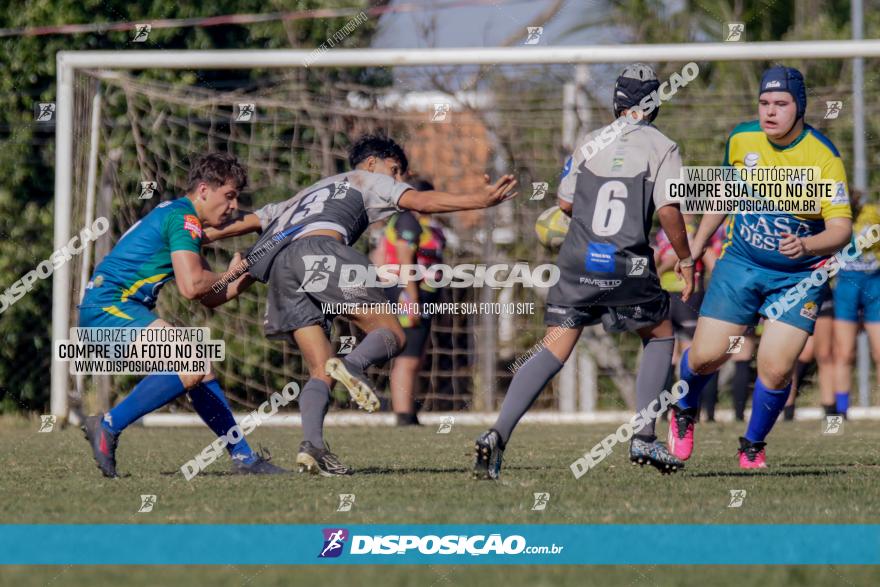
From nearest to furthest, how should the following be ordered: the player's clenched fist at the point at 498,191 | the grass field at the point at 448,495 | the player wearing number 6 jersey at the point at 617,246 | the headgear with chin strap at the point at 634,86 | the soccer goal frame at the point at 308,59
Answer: the grass field at the point at 448,495
the player's clenched fist at the point at 498,191
the player wearing number 6 jersey at the point at 617,246
the headgear with chin strap at the point at 634,86
the soccer goal frame at the point at 308,59

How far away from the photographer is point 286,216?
6.57m

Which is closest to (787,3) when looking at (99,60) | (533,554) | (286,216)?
(99,60)

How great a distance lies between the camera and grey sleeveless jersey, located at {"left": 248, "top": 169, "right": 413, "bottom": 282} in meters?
6.49

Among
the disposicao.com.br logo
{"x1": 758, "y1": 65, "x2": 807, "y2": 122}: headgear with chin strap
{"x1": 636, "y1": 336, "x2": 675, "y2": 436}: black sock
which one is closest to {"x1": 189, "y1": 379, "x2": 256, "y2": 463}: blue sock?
{"x1": 636, "y1": 336, "x2": 675, "y2": 436}: black sock

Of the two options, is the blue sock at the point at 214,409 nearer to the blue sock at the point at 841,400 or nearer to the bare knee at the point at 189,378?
the bare knee at the point at 189,378

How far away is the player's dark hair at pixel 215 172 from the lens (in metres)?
6.58

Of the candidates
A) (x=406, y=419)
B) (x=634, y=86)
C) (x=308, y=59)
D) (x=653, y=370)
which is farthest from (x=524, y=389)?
(x=308, y=59)

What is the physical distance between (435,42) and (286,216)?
19.3 ft

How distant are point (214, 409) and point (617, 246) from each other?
208 cm

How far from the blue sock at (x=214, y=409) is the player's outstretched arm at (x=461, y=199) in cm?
128

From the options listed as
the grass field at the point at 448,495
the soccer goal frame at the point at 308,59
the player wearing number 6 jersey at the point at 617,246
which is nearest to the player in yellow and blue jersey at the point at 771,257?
the player wearing number 6 jersey at the point at 617,246

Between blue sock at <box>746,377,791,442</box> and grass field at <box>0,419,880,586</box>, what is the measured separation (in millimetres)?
218

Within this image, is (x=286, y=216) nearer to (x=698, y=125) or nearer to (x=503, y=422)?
(x=503, y=422)

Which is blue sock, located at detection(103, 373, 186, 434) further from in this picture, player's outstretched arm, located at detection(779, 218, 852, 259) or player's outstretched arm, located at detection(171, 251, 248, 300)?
player's outstretched arm, located at detection(779, 218, 852, 259)
